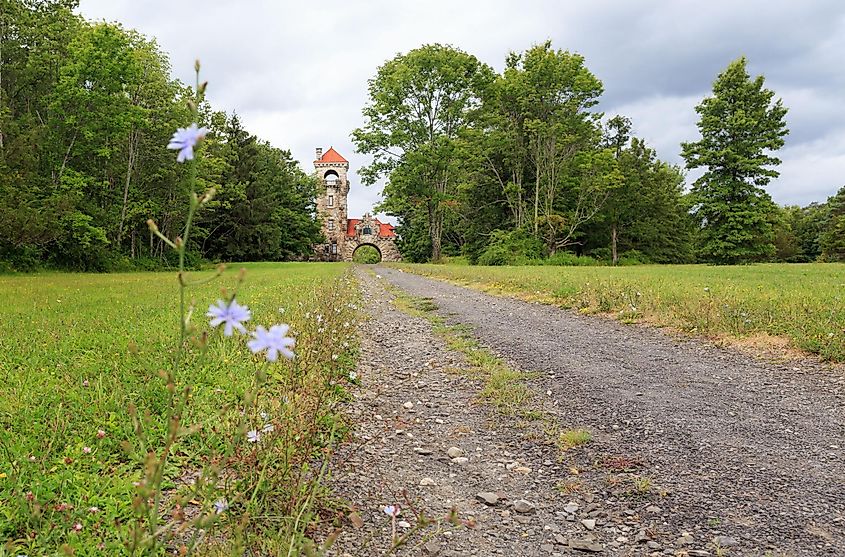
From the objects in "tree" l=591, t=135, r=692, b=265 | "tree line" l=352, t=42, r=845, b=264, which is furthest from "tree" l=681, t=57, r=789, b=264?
"tree" l=591, t=135, r=692, b=265

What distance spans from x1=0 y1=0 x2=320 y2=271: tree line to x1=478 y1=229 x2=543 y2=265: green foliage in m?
14.6

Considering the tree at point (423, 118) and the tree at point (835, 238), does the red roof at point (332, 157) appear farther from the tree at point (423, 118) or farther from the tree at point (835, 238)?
the tree at point (835, 238)

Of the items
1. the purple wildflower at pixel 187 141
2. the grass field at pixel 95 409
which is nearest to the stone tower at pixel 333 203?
the grass field at pixel 95 409

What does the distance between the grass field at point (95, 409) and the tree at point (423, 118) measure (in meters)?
29.7

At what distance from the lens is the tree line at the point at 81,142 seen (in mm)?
20625

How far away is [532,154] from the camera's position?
32.7m

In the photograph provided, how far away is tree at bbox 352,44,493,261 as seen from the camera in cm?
3450

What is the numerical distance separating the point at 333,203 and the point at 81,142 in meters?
47.1

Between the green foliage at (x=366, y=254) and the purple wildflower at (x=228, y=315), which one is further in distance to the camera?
the green foliage at (x=366, y=254)

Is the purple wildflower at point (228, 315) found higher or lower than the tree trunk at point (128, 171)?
lower

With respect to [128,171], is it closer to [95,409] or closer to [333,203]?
[95,409]

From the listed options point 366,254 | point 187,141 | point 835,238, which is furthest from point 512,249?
point 366,254

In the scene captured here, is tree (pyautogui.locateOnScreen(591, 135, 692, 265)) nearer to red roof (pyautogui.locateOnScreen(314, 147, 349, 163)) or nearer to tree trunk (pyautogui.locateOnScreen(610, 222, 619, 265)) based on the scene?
tree trunk (pyautogui.locateOnScreen(610, 222, 619, 265))

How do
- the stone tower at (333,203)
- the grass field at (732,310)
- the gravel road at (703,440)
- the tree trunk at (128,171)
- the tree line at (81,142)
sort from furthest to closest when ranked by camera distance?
the stone tower at (333,203) → the tree trunk at (128,171) → the tree line at (81,142) → the grass field at (732,310) → the gravel road at (703,440)
